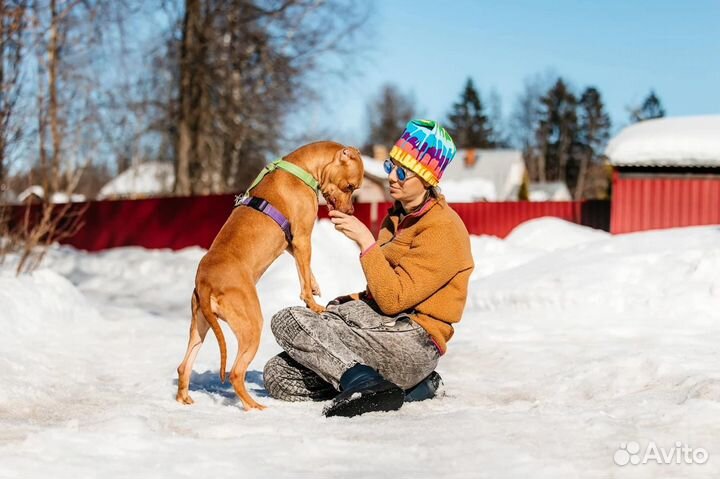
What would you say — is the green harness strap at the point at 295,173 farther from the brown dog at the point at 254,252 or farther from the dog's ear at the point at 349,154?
the dog's ear at the point at 349,154

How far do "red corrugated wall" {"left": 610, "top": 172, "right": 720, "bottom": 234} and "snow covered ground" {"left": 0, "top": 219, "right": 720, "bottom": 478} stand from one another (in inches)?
211

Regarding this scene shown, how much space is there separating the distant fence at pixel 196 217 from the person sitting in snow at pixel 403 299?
1253 cm

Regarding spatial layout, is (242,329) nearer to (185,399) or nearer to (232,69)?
(185,399)

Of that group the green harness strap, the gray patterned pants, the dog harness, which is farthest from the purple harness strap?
the gray patterned pants

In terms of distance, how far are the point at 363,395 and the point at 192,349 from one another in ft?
3.89

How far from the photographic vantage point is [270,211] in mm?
5031

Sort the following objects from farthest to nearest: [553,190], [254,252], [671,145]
→ [553,190] < [671,145] < [254,252]

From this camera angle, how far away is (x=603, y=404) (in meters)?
4.61

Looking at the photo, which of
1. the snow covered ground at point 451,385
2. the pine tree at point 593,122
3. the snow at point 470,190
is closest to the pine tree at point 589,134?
the pine tree at point 593,122

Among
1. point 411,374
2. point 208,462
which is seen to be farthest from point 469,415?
point 208,462

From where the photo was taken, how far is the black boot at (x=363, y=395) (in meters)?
4.09

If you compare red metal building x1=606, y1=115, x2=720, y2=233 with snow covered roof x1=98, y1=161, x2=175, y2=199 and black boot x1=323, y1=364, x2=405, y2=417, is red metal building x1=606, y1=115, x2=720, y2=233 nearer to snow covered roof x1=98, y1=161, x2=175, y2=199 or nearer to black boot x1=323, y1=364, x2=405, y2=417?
black boot x1=323, y1=364, x2=405, y2=417

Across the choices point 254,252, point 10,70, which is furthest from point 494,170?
point 254,252

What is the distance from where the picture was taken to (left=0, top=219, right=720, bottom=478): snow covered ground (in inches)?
127
